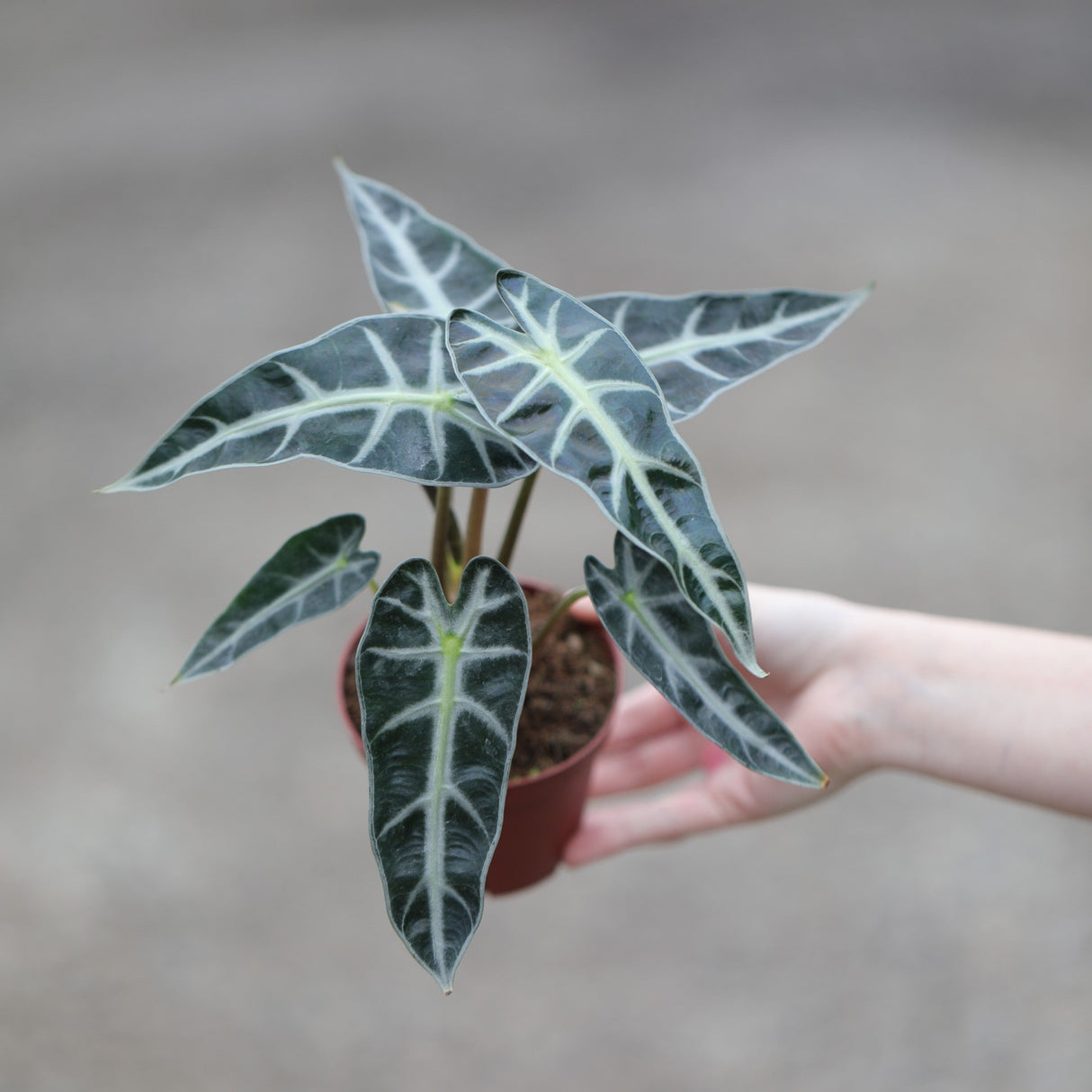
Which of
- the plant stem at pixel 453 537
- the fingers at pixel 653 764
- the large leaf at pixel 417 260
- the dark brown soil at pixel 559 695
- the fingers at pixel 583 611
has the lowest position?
the fingers at pixel 653 764

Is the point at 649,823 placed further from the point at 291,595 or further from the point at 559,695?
the point at 291,595

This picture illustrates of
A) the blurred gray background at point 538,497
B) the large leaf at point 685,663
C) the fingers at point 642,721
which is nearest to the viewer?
the large leaf at point 685,663

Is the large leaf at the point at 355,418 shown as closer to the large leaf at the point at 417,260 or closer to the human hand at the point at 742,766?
the large leaf at the point at 417,260

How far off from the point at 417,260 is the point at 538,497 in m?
1.03

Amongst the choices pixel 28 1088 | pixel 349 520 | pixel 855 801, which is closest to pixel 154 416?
pixel 28 1088

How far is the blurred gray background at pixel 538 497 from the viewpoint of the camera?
1.43 m

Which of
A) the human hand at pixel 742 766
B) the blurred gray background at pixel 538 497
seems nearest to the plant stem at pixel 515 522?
the human hand at pixel 742 766

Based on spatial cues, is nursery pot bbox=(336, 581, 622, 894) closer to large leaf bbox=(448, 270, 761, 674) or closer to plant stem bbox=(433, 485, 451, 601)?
plant stem bbox=(433, 485, 451, 601)

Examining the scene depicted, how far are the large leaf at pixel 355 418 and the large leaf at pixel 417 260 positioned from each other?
13cm

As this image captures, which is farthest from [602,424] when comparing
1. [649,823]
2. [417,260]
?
[649,823]

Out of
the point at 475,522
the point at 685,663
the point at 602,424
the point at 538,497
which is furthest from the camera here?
the point at 538,497

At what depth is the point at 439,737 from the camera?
68 centimetres

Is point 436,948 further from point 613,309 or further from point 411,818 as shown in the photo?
point 613,309

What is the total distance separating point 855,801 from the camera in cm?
160
